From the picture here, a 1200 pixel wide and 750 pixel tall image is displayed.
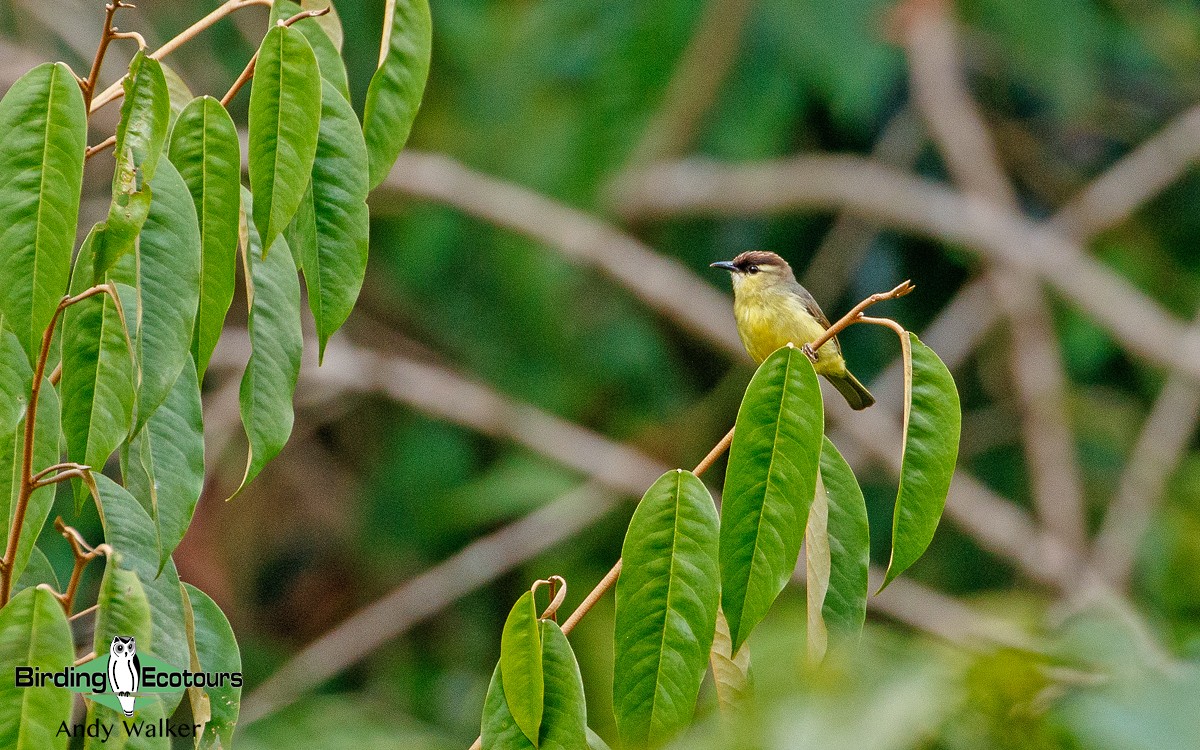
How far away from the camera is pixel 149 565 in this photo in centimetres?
194

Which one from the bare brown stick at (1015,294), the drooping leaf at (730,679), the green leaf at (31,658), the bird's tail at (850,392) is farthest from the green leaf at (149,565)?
the bare brown stick at (1015,294)

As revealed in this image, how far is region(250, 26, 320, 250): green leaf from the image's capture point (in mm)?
1816

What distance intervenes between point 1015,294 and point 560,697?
6.86m

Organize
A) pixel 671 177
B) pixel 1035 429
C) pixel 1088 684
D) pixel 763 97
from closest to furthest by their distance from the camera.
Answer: pixel 1088 684, pixel 1035 429, pixel 763 97, pixel 671 177

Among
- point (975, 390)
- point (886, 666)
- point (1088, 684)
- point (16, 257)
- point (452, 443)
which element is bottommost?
point (452, 443)

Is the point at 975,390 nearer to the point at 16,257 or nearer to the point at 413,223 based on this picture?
the point at 413,223

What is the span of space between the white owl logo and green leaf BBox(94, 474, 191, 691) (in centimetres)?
17

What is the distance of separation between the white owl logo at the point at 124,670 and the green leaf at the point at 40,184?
1.26 ft

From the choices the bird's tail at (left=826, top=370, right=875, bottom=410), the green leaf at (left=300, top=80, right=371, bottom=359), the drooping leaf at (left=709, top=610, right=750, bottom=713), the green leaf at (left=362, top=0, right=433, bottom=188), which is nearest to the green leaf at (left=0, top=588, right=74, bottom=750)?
the green leaf at (left=300, top=80, right=371, bottom=359)

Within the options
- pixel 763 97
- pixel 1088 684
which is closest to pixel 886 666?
pixel 1088 684

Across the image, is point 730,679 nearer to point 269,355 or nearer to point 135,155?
point 269,355

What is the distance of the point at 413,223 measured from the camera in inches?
368

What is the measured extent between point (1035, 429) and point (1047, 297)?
1813 mm

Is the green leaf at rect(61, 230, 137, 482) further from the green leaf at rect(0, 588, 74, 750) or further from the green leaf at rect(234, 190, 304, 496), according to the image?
the green leaf at rect(0, 588, 74, 750)
